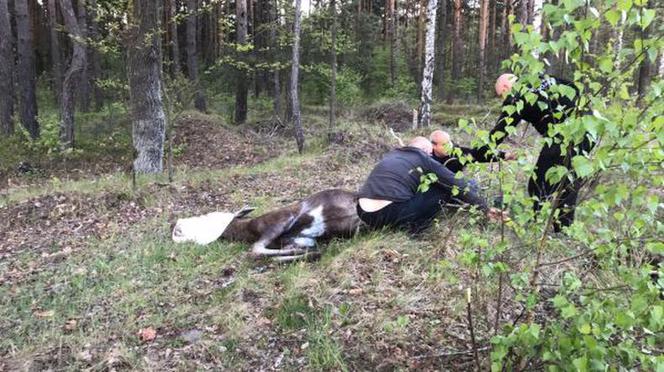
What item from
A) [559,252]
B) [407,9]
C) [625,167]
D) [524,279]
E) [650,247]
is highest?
[407,9]

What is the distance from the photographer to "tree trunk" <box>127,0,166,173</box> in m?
8.48

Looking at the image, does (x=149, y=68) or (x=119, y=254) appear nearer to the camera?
(x=119, y=254)

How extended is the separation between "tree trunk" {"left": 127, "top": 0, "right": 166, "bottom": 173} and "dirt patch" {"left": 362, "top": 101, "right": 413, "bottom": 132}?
23.5 feet

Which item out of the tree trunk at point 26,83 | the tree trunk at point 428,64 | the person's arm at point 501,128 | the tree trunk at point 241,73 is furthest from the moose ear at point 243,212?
the tree trunk at point 26,83

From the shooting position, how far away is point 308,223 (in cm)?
491

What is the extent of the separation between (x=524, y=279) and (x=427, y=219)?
2369 millimetres

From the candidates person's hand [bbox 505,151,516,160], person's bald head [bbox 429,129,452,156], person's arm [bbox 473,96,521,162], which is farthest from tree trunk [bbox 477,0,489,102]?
person's hand [bbox 505,151,516,160]

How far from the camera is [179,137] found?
1349cm

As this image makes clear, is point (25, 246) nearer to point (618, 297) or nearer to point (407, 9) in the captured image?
point (618, 297)

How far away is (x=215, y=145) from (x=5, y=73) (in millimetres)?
6146

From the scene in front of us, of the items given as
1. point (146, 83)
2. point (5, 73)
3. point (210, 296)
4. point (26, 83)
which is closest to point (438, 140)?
point (210, 296)

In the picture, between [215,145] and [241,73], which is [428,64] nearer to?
[215,145]

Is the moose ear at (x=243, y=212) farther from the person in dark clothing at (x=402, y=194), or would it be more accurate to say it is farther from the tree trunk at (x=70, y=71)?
the tree trunk at (x=70, y=71)

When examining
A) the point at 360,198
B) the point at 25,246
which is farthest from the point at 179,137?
the point at 360,198
